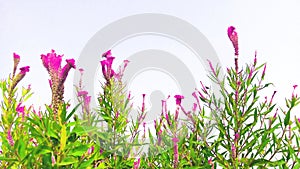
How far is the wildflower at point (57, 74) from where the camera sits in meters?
2.72

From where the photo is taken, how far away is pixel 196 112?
501cm

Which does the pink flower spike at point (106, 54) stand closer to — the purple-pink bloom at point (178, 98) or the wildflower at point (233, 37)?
the purple-pink bloom at point (178, 98)

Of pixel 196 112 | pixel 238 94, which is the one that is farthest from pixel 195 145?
pixel 238 94

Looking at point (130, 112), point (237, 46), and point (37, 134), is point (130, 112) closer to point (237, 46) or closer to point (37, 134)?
point (237, 46)

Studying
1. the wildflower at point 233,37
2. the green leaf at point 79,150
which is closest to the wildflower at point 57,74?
the green leaf at point 79,150

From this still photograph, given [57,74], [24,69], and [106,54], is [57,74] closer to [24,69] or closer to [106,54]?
[106,54]

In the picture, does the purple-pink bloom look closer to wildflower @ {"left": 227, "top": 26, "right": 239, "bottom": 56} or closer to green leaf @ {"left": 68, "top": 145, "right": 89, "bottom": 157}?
wildflower @ {"left": 227, "top": 26, "right": 239, "bottom": 56}

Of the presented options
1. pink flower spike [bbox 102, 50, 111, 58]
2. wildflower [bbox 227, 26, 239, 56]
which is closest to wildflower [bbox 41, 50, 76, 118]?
pink flower spike [bbox 102, 50, 111, 58]

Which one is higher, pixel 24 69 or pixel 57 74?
pixel 24 69

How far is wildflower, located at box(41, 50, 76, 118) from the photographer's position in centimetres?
272

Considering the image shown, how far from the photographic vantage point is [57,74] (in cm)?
274

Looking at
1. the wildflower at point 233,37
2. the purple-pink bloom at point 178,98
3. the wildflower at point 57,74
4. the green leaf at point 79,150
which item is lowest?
the green leaf at point 79,150

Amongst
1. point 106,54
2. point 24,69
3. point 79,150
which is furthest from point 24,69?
point 79,150

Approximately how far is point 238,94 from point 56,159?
239cm
